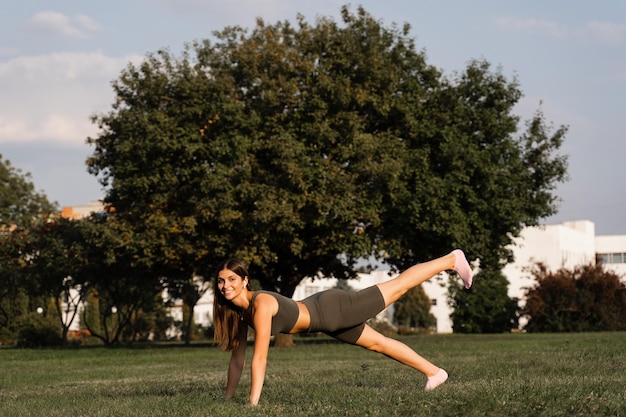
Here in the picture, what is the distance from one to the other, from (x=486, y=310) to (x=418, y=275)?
50.6 metres

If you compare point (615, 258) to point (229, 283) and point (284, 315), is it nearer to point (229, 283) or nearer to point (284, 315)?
point (284, 315)

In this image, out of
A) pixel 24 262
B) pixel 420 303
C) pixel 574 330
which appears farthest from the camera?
pixel 420 303

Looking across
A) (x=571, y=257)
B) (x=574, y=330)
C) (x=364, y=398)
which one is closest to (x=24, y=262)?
(x=574, y=330)

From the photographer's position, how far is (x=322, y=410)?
8070mm

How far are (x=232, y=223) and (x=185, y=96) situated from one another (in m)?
4.85

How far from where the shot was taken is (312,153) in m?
31.0

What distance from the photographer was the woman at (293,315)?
887 cm

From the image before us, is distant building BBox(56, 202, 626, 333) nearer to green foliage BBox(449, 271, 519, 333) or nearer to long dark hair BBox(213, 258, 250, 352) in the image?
green foliage BBox(449, 271, 519, 333)

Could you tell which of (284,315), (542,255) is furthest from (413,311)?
(284,315)

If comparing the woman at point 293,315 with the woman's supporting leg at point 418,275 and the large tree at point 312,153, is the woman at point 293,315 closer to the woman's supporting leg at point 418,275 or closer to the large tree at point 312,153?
the woman's supporting leg at point 418,275

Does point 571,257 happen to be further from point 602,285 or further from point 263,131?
point 263,131

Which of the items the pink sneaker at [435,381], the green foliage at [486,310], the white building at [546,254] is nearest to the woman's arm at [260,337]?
the pink sneaker at [435,381]

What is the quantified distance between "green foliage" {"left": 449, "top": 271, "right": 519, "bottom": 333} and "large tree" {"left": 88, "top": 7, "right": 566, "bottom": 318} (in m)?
24.1

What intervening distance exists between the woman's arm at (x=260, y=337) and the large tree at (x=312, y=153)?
64.0 ft
